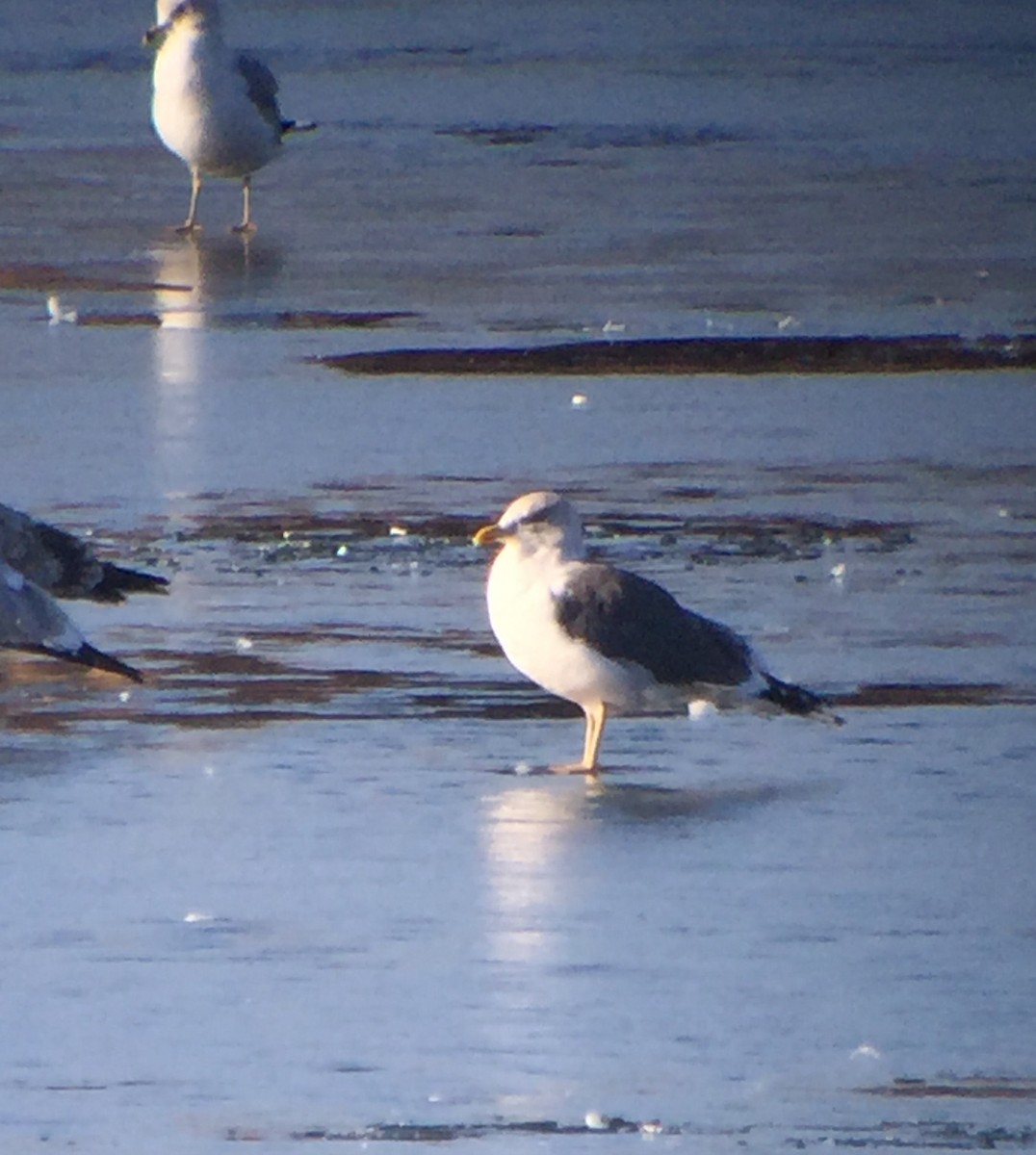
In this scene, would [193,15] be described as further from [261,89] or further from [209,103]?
[209,103]

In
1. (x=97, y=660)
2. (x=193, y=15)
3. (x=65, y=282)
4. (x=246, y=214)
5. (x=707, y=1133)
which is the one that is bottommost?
(x=707, y=1133)

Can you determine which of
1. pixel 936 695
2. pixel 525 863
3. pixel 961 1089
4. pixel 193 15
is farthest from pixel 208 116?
pixel 961 1089

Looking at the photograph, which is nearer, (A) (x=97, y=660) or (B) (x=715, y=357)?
(A) (x=97, y=660)

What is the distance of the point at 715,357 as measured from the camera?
49.0 feet

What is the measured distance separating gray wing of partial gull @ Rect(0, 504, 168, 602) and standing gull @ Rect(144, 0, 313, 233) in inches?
376

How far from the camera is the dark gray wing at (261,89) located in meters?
20.2

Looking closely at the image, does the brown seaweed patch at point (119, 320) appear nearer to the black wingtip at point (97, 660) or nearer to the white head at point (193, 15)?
the white head at point (193, 15)

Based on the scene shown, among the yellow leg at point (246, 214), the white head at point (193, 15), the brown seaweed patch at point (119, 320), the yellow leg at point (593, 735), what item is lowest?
the yellow leg at point (593, 735)

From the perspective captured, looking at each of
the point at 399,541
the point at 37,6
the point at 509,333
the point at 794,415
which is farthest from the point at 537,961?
the point at 37,6

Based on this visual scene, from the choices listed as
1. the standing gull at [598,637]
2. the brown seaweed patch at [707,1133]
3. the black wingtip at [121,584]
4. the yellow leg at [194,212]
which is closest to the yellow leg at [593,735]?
the standing gull at [598,637]

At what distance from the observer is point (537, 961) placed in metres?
6.53

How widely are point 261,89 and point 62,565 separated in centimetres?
1098

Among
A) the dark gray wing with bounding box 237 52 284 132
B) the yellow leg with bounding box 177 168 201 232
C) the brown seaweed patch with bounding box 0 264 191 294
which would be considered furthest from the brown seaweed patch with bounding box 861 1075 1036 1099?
the dark gray wing with bounding box 237 52 284 132

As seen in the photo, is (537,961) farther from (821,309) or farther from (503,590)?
(821,309)
